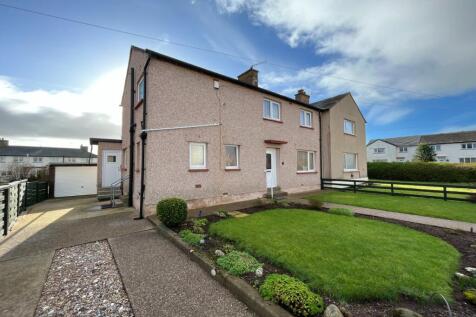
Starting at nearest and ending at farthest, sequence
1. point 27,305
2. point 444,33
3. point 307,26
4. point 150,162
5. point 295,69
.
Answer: point 27,305, point 150,162, point 307,26, point 444,33, point 295,69

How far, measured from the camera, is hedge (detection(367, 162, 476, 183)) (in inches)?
844

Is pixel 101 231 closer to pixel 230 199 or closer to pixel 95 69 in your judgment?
pixel 230 199

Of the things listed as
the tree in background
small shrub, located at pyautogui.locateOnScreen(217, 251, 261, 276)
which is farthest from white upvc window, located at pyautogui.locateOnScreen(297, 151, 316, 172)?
the tree in background

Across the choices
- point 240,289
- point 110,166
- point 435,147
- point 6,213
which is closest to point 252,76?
point 110,166

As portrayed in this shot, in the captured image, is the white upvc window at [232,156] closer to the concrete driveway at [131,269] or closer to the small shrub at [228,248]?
the concrete driveway at [131,269]

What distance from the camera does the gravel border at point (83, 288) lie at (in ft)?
9.40

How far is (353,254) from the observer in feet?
13.9

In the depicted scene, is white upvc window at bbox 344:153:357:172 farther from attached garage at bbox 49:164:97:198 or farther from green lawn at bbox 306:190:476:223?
attached garage at bbox 49:164:97:198

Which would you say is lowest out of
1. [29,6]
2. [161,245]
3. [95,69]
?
[161,245]

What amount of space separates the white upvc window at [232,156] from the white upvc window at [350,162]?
11.3 meters

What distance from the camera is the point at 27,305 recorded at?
294 cm

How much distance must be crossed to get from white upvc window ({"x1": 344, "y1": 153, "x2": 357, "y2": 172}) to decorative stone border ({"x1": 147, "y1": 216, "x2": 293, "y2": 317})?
16.4 meters

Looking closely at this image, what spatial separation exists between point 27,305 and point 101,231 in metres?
3.63

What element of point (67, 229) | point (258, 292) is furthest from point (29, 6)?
point (258, 292)
